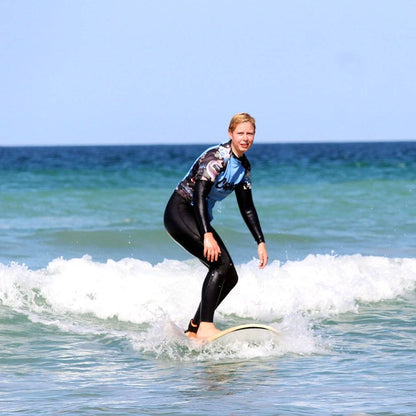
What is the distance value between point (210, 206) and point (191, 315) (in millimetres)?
2595

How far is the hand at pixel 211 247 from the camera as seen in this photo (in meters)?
6.39

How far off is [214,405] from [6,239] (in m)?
9.69

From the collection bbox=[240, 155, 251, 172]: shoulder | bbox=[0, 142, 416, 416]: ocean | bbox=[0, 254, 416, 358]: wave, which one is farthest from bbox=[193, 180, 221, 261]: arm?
bbox=[0, 254, 416, 358]: wave

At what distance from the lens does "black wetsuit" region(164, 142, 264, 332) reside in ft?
21.2

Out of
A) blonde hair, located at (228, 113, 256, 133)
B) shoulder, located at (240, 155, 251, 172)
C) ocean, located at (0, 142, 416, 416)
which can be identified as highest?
blonde hair, located at (228, 113, 256, 133)

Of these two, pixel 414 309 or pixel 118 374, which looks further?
pixel 414 309

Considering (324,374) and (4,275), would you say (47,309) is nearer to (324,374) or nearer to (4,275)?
(4,275)

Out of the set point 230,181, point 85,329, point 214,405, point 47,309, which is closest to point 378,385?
point 214,405

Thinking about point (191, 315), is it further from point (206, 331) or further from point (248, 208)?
point (248, 208)

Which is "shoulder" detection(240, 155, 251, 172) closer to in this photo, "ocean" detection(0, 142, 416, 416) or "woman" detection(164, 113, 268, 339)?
"woman" detection(164, 113, 268, 339)

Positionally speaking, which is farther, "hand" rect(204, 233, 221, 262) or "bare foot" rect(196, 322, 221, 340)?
"bare foot" rect(196, 322, 221, 340)

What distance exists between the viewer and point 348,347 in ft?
24.0

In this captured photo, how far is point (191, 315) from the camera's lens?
909 cm

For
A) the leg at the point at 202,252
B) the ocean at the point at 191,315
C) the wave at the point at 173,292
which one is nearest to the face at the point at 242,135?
the leg at the point at 202,252
